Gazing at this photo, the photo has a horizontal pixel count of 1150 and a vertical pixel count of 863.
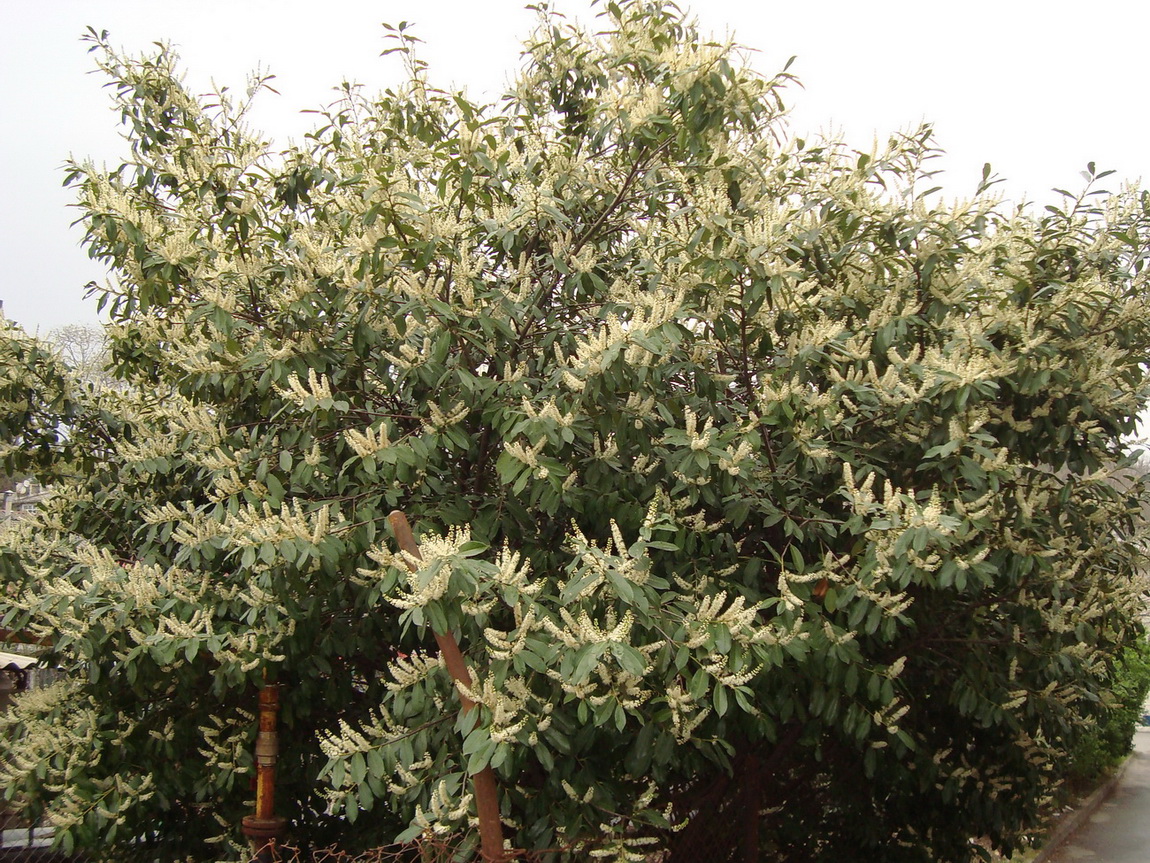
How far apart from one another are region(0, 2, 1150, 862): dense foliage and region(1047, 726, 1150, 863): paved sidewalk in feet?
17.4

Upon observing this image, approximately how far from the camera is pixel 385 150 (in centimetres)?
451

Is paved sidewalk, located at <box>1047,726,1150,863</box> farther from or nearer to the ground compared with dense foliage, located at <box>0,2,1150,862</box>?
nearer to the ground

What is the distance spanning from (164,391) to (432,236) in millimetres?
2148

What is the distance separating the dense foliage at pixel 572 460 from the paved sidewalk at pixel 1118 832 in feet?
17.4

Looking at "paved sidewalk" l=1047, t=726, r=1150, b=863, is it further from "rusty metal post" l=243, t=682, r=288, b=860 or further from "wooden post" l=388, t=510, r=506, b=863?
Result: "wooden post" l=388, t=510, r=506, b=863

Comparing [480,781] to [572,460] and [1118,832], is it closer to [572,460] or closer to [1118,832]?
[572,460]

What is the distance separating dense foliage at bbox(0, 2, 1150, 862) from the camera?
330 cm

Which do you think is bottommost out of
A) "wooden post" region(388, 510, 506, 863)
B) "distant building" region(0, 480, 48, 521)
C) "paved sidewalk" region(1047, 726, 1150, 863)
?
"paved sidewalk" region(1047, 726, 1150, 863)

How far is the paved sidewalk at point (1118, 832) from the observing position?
8.93m

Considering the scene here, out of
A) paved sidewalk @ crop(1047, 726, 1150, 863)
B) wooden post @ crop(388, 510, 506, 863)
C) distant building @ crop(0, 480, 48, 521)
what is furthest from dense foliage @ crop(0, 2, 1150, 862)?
paved sidewalk @ crop(1047, 726, 1150, 863)

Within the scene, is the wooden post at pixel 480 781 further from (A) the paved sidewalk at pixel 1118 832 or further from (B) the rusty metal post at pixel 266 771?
(A) the paved sidewalk at pixel 1118 832

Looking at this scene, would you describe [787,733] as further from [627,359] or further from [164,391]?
[164,391]

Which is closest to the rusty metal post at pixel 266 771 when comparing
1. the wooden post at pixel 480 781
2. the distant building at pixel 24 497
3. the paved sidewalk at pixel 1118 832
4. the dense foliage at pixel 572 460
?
the dense foliage at pixel 572 460

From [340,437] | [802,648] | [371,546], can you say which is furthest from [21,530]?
[802,648]
